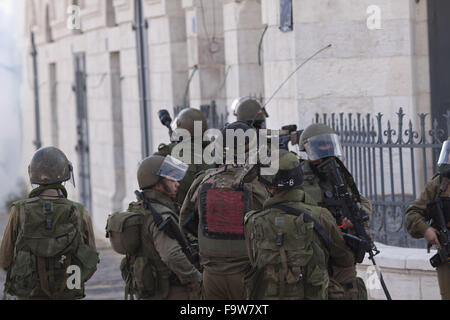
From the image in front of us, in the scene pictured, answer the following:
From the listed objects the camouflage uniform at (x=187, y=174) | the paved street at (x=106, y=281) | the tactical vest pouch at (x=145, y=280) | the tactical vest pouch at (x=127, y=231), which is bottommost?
the paved street at (x=106, y=281)

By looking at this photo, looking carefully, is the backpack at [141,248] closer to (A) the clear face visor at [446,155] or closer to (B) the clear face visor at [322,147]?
(B) the clear face visor at [322,147]

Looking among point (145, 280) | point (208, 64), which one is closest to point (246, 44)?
point (208, 64)

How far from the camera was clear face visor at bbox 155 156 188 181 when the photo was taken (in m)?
6.42

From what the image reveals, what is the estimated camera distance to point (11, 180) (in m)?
25.4

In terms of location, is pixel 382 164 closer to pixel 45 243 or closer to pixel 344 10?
pixel 344 10

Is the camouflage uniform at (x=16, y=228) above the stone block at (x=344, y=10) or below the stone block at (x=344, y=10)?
below

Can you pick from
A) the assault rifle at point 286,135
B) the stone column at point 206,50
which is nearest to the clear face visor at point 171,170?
the assault rifle at point 286,135

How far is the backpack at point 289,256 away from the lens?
18.2 ft

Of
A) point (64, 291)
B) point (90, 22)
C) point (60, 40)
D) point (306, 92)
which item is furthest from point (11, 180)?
point (64, 291)

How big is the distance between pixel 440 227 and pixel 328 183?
85 cm

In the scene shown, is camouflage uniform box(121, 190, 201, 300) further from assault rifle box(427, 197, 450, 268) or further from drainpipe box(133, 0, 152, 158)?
drainpipe box(133, 0, 152, 158)

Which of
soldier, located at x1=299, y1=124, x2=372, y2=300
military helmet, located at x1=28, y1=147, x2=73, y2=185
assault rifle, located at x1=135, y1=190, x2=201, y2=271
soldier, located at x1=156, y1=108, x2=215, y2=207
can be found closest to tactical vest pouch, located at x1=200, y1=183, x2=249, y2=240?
assault rifle, located at x1=135, y1=190, x2=201, y2=271

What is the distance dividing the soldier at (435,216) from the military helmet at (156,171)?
1.66m

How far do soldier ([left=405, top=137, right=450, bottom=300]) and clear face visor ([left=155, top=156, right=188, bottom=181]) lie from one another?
64.4 inches
